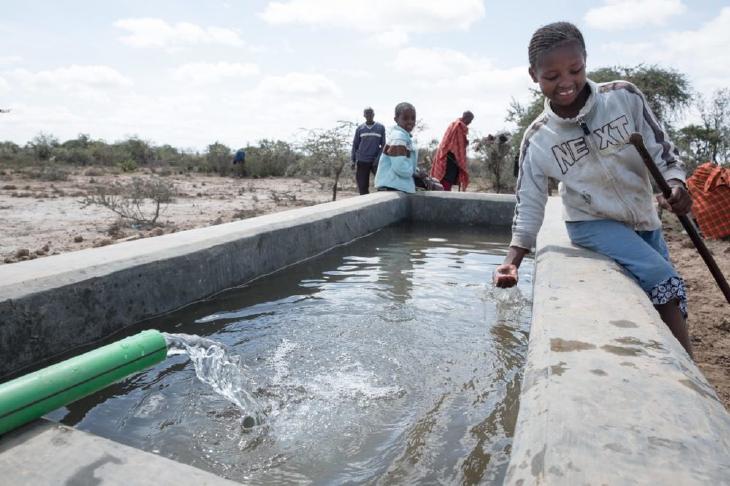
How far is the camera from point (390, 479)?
1.75 metres

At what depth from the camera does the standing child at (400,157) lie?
280 inches

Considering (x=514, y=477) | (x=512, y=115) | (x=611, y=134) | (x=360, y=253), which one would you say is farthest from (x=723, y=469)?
(x=512, y=115)

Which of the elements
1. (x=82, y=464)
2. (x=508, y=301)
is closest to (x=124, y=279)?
(x=82, y=464)

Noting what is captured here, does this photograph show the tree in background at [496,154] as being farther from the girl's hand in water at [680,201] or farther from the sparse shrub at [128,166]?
the sparse shrub at [128,166]

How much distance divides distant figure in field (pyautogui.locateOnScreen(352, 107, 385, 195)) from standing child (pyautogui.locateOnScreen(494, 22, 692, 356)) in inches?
229

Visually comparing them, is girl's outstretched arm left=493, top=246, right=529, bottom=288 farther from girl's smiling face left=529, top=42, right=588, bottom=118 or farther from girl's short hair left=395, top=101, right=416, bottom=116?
girl's short hair left=395, top=101, right=416, bottom=116

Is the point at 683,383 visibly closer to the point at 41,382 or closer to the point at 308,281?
the point at 41,382

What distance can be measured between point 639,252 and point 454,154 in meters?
6.35

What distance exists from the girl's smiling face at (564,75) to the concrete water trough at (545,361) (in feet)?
2.40

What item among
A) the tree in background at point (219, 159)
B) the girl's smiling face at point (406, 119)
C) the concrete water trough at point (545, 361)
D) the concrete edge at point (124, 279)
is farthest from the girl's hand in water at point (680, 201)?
the tree in background at point (219, 159)

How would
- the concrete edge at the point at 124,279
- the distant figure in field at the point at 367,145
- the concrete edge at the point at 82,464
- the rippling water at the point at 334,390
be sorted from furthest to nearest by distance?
the distant figure in field at the point at 367,145
the concrete edge at the point at 124,279
the rippling water at the point at 334,390
the concrete edge at the point at 82,464

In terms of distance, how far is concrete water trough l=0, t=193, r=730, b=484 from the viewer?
1.07 meters

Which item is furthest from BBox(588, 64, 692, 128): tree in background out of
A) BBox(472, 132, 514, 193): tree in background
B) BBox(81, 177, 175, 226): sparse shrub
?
BBox(81, 177, 175, 226): sparse shrub

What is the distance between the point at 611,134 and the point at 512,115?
1360cm
